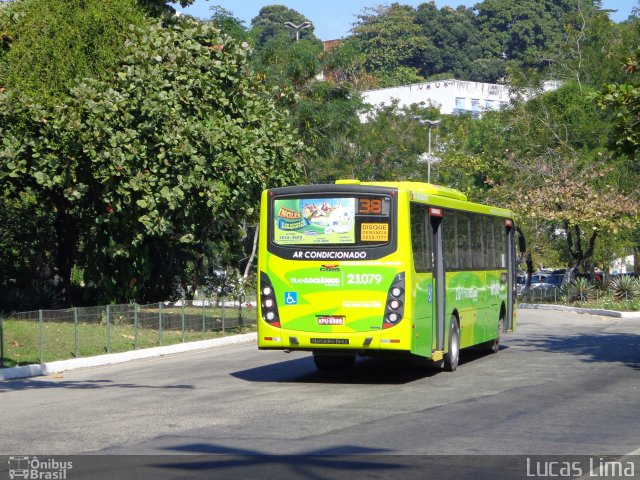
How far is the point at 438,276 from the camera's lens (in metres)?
19.4

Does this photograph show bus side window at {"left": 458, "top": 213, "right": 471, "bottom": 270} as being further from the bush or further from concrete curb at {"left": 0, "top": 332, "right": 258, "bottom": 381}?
the bush

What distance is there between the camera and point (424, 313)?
1839 cm

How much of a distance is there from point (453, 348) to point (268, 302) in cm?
398

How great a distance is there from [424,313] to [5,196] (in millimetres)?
17950

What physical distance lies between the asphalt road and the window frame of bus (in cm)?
219

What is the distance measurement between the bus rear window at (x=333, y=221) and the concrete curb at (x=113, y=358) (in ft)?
19.3

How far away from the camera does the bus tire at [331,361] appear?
66.7ft

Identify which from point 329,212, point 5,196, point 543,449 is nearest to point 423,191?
point 329,212

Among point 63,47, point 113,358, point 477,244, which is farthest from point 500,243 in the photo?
point 63,47

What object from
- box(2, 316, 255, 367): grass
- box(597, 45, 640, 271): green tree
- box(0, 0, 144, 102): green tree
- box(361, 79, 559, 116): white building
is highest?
box(361, 79, 559, 116): white building

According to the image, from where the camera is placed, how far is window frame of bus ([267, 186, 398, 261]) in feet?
58.3

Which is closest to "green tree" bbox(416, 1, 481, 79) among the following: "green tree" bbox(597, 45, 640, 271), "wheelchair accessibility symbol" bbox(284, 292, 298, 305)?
"green tree" bbox(597, 45, 640, 271)

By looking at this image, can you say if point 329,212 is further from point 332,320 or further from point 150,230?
point 150,230

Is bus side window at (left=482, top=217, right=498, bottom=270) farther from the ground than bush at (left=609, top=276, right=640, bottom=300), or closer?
farther from the ground
